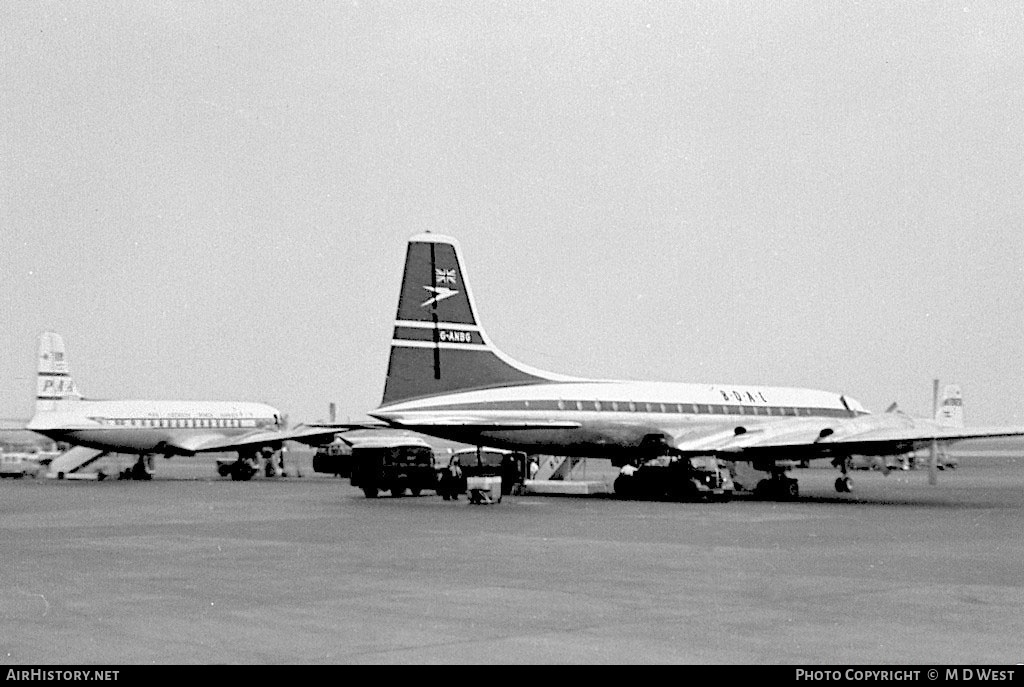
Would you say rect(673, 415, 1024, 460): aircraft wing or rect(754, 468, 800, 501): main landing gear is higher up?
rect(673, 415, 1024, 460): aircraft wing

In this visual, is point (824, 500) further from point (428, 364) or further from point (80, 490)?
point (80, 490)

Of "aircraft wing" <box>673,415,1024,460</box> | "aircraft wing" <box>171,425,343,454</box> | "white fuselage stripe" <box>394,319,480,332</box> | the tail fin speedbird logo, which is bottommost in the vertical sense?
"aircraft wing" <box>171,425,343,454</box>

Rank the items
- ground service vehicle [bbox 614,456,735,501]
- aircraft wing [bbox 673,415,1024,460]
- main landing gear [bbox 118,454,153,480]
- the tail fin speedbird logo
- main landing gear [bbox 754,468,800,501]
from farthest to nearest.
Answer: main landing gear [bbox 118,454,153,480] < main landing gear [bbox 754,468,800,501] < ground service vehicle [bbox 614,456,735,501] < the tail fin speedbird logo < aircraft wing [bbox 673,415,1024,460]

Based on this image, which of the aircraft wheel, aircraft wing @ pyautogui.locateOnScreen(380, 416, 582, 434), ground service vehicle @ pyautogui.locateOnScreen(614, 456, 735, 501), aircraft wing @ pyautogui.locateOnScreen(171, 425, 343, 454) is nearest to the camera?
aircraft wing @ pyautogui.locateOnScreen(380, 416, 582, 434)

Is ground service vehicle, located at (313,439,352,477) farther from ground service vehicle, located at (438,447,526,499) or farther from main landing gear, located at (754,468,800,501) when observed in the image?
main landing gear, located at (754,468,800,501)

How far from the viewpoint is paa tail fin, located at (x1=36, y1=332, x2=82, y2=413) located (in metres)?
60.9

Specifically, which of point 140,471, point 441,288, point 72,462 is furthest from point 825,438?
point 72,462

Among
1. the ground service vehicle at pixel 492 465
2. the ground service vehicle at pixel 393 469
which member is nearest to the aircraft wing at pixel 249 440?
the ground service vehicle at pixel 492 465

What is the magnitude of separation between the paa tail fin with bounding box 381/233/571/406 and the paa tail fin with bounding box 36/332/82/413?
2922 cm

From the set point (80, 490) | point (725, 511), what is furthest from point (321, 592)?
point (80, 490)

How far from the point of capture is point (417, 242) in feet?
130

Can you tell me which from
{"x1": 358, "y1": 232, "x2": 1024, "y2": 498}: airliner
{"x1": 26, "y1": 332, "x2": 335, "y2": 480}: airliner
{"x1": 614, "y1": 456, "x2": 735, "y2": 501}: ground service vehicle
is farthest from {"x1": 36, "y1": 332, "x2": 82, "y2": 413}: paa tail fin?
{"x1": 614, "y1": 456, "x2": 735, "y2": 501}: ground service vehicle

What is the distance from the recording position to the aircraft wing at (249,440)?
61.7m

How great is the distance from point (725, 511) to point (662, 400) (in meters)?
10.8
